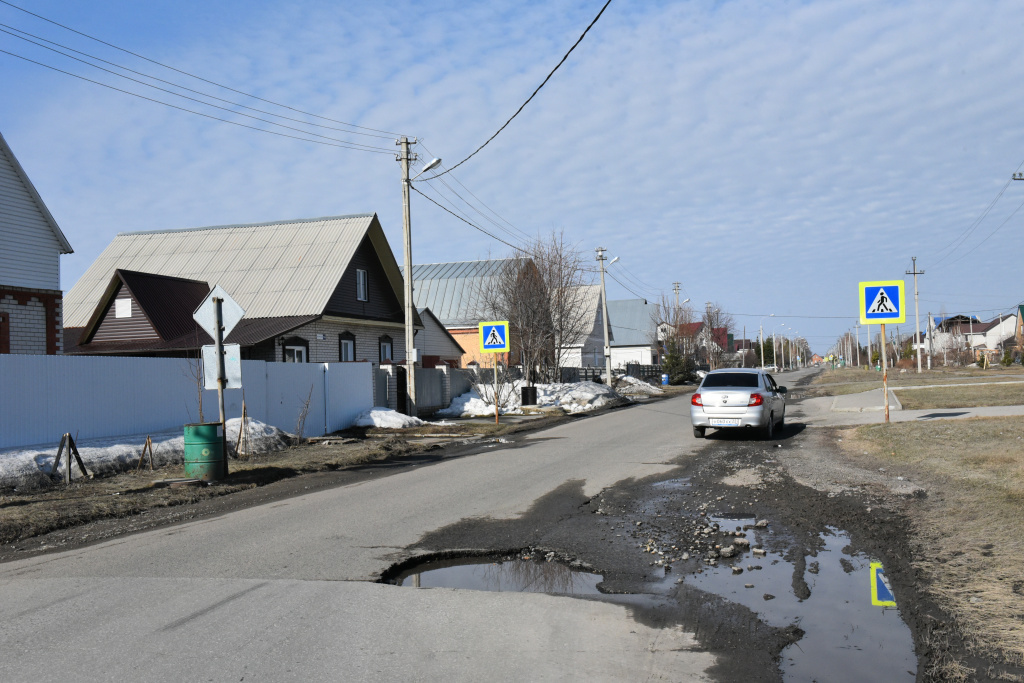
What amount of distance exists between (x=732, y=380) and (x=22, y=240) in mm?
20404

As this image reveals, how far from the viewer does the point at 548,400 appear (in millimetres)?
33531

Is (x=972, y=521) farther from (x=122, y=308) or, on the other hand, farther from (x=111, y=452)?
(x=122, y=308)

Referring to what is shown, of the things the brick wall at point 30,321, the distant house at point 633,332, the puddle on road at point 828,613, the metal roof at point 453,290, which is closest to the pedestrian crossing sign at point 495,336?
the brick wall at point 30,321

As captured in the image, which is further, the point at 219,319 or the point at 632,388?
the point at 632,388

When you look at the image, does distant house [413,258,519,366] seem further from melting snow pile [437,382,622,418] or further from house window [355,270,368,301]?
house window [355,270,368,301]

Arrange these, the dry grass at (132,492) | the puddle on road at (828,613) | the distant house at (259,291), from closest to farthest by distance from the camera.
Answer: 1. the puddle on road at (828,613)
2. the dry grass at (132,492)
3. the distant house at (259,291)

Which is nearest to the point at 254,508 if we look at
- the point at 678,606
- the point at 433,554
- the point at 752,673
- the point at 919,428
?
the point at 433,554

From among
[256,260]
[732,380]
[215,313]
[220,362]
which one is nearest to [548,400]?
[256,260]

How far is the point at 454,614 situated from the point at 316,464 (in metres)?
10.3

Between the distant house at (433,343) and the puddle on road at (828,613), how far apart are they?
3416 cm

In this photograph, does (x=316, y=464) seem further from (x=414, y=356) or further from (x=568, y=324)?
(x=568, y=324)

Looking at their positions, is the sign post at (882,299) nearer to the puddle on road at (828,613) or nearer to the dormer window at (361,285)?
the puddle on road at (828,613)

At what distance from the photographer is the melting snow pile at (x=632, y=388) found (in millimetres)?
48438

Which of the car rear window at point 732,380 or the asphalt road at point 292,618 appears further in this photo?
the car rear window at point 732,380
